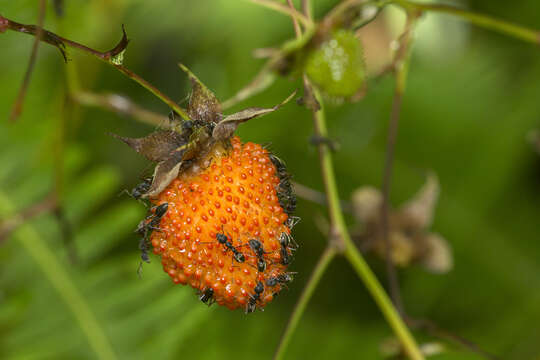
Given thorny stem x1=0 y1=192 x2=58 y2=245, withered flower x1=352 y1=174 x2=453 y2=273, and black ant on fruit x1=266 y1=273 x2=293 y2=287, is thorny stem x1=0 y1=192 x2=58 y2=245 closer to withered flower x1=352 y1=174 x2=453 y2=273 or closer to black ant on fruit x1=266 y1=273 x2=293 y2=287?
withered flower x1=352 y1=174 x2=453 y2=273

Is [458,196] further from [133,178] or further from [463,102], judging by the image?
[133,178]

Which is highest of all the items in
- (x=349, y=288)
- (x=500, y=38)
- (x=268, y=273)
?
(x=500, y=38)

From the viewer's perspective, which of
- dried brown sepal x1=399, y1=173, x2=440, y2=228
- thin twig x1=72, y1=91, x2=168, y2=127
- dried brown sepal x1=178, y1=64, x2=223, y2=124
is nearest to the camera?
dried brown sepal x1=178, y1=64, x2=223, y2=124

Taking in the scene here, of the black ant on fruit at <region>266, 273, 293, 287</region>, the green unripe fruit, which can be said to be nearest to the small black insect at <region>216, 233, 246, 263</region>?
the black ant on fruit at <region>266, 273, 293, 287</region>

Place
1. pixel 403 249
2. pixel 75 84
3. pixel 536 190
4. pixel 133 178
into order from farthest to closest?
pixel 536 190, pixel 133 178, pixel 403 249, pixel 75 84

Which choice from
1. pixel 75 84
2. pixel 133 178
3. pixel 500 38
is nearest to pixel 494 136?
pixel 500 38

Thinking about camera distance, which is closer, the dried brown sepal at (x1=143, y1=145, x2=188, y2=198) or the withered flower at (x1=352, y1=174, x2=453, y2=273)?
the dried brown sepal at (x1=143, y1=145, x2=188, y2=198)

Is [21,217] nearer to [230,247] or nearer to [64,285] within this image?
[64,285]

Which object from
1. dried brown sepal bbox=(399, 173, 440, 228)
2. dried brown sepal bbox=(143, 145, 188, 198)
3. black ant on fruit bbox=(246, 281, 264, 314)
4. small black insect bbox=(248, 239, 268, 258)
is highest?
dried brown sepal bbox=(399, 173, 440, 228)

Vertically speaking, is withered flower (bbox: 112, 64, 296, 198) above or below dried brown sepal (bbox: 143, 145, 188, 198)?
above
